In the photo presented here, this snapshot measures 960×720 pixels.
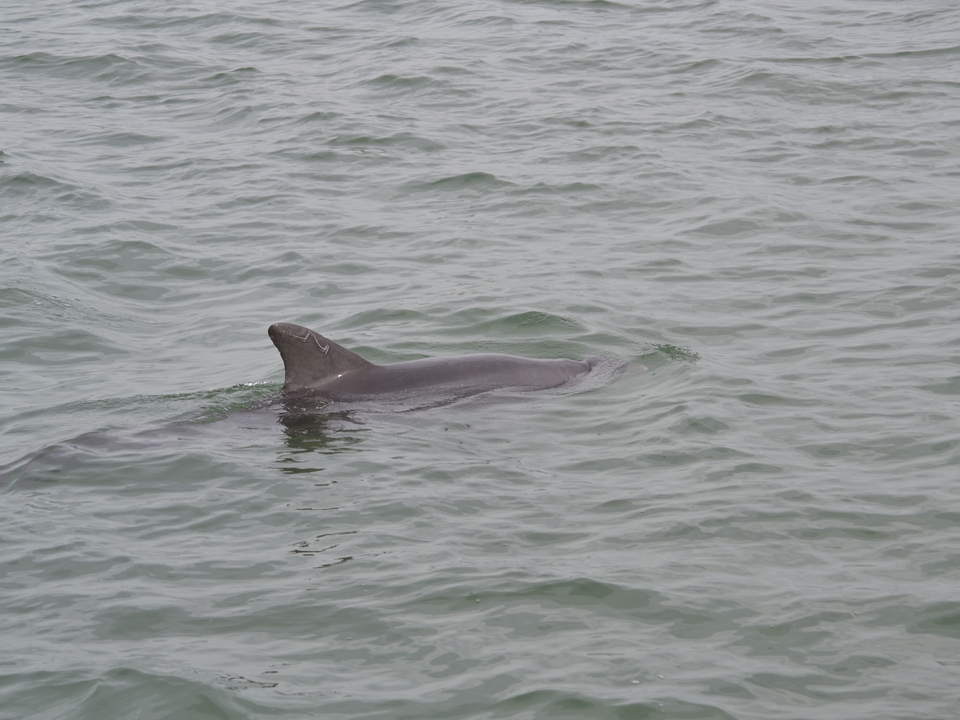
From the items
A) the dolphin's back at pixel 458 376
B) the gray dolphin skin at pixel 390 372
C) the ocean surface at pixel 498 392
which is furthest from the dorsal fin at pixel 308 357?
the ocean surface at pixel 498 392

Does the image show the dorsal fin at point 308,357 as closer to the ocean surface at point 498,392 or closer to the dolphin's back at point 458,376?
the dolphin's back at point 458,376

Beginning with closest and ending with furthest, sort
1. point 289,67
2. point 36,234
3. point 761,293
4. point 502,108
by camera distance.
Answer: point 761,293 < point 36,234 < point 502,108 < point 289,67

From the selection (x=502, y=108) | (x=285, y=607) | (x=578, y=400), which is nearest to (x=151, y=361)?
(x=578, y=400)

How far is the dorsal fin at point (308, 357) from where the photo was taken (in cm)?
857

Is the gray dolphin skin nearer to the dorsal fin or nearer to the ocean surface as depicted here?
the dorsal fin

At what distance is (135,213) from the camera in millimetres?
14602

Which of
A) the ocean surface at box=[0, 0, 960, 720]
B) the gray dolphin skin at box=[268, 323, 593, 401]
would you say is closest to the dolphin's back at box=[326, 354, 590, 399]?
the gray dolphin skin at box=[268, 323, 593, 401]

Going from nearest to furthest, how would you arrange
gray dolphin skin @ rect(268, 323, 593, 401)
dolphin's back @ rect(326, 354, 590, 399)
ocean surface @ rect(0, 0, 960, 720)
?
ocean surface @ rect(0, 0, 960, 720) → gray dolphin skin @ rect(268, 323, 593, 401) → dolphin's back @ rect(326, 354, 590, 399)

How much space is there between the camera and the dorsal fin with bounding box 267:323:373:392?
8570mm

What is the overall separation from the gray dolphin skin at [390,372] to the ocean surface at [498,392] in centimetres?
22

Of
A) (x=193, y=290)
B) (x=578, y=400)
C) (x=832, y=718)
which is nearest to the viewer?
(x=832, y=718)

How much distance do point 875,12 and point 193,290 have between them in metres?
15.4

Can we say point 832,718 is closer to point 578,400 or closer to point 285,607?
point 285,607

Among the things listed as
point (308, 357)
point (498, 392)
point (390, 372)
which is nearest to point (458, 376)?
point (498, 392)
